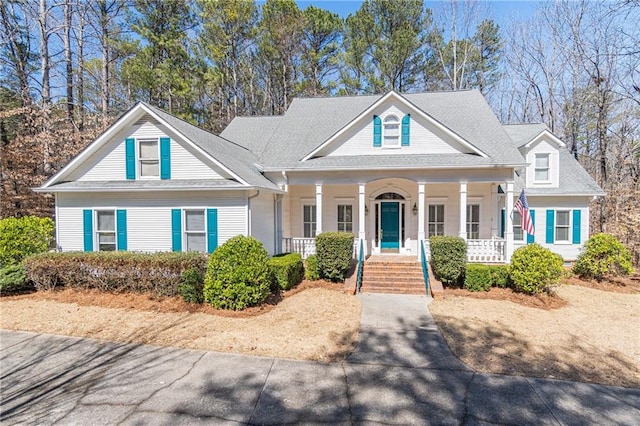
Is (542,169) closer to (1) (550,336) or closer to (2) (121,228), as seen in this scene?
(1) (550,336)

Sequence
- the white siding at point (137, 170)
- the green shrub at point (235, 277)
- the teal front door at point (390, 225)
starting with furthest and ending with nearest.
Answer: the teal front door at point (390, 225)
the white siding at point (137, 170)
the green shrub at point (235, 277)

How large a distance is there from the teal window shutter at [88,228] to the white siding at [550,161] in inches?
707

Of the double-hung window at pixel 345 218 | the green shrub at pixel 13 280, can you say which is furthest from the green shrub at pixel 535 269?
the green shrub at pixel 13 280

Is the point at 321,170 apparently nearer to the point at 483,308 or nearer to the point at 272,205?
the point at 272,205

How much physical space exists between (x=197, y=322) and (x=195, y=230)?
4.76m

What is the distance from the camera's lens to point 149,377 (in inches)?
184

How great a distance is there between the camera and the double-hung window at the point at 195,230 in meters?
10.9

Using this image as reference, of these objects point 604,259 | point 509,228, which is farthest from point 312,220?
point 604,259

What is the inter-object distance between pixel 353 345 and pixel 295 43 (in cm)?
2479

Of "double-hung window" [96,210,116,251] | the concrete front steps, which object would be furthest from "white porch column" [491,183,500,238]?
"double-hung window" [96,210,116,251]

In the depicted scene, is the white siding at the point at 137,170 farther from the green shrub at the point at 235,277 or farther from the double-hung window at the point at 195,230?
the green shrub at the point at 235,277

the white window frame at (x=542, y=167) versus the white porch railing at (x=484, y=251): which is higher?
the white window frame at (x=542, y=167)

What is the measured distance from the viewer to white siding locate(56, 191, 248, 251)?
1075 centimetres

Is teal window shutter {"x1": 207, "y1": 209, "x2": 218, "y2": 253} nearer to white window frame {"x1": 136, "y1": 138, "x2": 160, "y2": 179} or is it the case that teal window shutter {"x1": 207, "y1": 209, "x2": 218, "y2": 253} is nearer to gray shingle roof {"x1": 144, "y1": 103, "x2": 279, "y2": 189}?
gray shingle roof {"x1": 144, "y1": 103, "x2": 279, "y2": 189}
